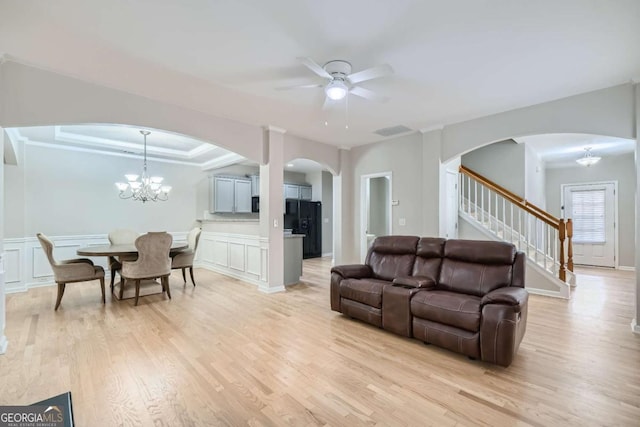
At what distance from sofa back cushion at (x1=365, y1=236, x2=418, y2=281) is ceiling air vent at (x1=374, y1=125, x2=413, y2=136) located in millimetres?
2114

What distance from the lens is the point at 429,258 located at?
3.50 m

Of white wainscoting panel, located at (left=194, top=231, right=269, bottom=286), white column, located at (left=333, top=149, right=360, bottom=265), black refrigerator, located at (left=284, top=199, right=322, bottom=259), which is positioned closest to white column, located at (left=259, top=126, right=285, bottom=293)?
white wainscoting panel, located at (left=194, top=231, right=269, bottom=286)

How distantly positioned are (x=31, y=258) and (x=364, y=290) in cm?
590

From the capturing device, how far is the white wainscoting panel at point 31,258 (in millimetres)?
4785

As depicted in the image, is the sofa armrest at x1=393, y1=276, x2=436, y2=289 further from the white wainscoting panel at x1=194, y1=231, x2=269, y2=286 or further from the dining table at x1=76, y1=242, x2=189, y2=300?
the dining table at x1=76, y1=242, x2=189, y2=300

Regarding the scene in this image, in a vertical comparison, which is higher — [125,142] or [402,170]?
[125,142]

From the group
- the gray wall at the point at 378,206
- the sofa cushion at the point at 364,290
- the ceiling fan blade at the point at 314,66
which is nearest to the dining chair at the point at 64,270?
the sofa cushion at the point at 364,290

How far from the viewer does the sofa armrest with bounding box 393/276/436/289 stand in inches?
120

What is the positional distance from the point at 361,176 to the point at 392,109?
2.18 m

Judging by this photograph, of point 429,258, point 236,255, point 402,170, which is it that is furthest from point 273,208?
point 429,258

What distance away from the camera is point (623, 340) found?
291cm

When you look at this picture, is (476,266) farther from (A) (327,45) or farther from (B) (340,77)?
(A) (327,45)

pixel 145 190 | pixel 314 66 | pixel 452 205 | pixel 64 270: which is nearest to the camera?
pixel 314 66

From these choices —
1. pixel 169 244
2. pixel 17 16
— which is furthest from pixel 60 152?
pixel 17 16
